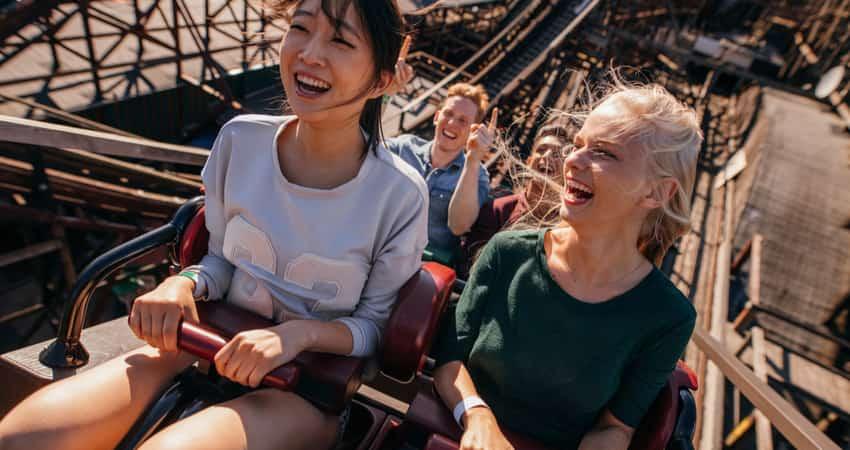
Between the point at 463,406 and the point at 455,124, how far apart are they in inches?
64.7

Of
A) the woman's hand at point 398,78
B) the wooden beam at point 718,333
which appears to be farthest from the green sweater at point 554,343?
the wooden beam at point 718,333

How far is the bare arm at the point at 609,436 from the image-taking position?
124 cm

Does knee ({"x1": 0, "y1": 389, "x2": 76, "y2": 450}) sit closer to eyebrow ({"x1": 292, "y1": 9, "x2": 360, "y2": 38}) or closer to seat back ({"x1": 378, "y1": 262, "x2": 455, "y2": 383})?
seat back ({"x1": 378, "y1": 262, "x2": 455, "y2": 383})

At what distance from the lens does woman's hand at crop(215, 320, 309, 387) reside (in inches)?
39.5

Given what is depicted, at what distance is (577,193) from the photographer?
50.0 inches

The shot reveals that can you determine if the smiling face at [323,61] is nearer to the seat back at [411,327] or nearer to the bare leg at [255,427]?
the seat back at [411,327]

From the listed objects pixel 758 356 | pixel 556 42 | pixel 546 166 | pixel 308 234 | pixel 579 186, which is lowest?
pixel 758 356

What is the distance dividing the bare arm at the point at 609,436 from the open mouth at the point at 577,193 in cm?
57

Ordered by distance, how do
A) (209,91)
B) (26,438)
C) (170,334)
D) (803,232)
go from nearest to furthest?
(26,438), (170,334), (209,91), (803,232)

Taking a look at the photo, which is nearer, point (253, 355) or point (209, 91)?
point (253, 355)

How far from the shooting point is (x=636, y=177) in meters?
1.19

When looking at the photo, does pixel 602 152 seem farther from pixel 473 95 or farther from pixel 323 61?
pixel 473 95

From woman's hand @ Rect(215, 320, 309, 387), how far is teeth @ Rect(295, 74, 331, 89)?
57 cm

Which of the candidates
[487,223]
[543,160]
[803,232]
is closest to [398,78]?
[543,160]
